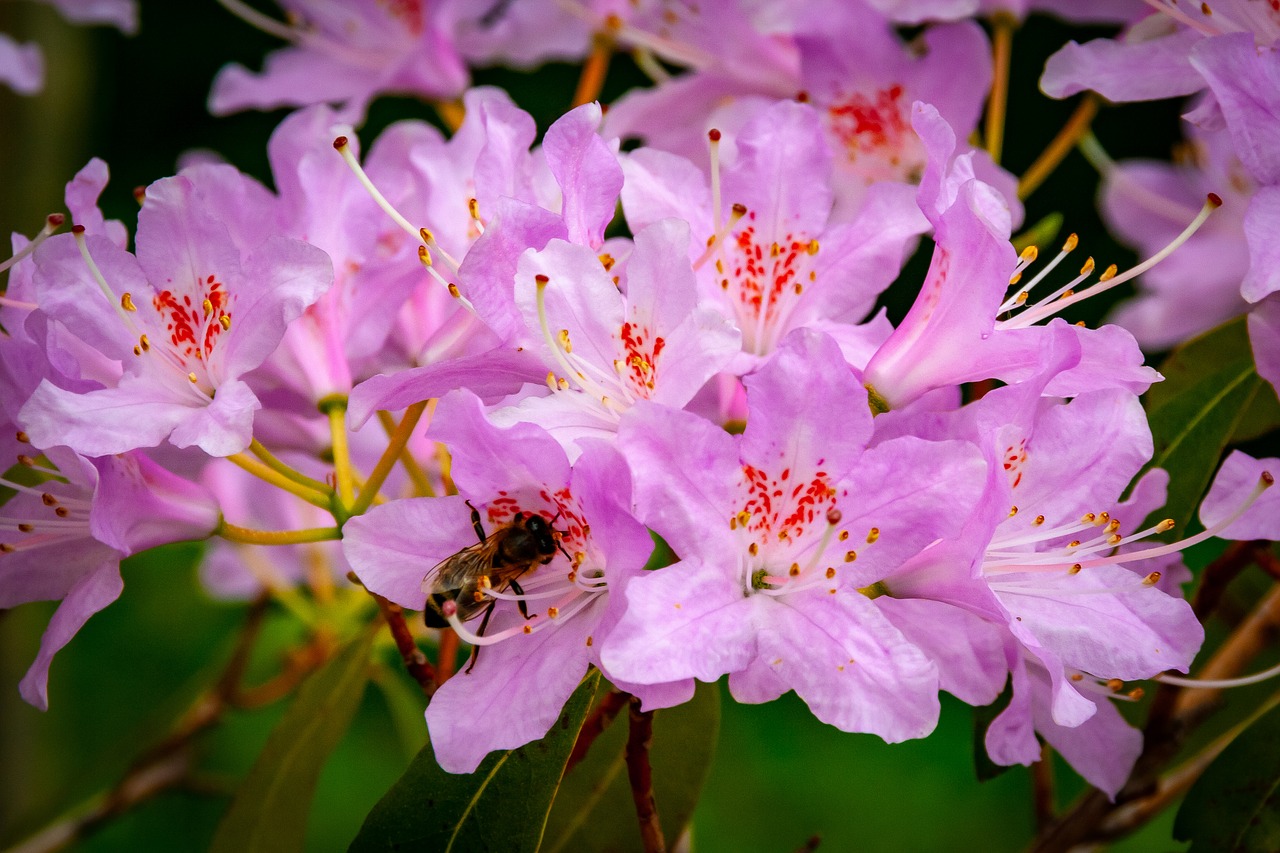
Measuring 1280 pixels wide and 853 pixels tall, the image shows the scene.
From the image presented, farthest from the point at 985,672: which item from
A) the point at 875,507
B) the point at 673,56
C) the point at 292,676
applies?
the point at 292,676

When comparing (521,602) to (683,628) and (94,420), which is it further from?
(94,420)

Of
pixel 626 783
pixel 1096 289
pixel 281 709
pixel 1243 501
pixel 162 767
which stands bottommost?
pixel 281 709

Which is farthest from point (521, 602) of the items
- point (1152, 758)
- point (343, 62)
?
point (343, 62)

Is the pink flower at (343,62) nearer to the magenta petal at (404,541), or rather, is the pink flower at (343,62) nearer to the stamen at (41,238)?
the stamen at (41,238)

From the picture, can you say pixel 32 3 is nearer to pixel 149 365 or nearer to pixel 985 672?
pixel 149 365

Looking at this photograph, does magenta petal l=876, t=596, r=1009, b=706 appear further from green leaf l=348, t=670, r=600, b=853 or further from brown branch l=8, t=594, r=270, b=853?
brown branch l=8, t=594, r=270, b=853

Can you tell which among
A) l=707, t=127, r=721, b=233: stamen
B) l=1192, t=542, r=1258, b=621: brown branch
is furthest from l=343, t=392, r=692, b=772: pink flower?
l=1192, t=542, r=1258, b=621: brown branch
